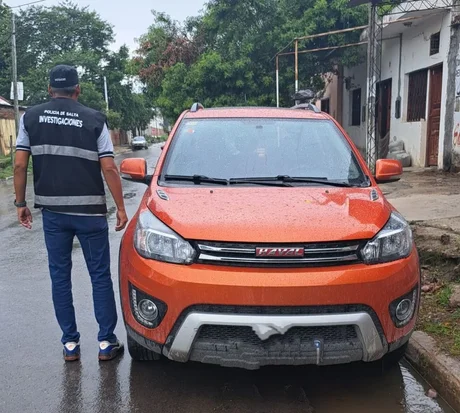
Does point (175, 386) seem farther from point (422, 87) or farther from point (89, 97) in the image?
point (89, 97)

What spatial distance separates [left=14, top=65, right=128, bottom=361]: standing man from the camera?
3.27 meters

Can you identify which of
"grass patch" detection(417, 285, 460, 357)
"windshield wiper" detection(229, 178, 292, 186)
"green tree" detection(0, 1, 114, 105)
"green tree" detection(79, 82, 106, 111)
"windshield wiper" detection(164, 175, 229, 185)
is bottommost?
"grass patch" detection(417, 285, 460, 357)

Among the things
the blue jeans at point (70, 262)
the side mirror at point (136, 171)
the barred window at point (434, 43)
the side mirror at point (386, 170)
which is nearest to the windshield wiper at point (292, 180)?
the side mirror at point (386, 170)

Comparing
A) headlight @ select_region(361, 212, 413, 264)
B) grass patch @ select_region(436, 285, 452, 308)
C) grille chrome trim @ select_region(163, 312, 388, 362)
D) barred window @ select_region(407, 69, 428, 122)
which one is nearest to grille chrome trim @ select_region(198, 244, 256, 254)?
grille chrome trim @ select_region(163, 312, 388, 362)

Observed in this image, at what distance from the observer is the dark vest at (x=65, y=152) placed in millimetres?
3258

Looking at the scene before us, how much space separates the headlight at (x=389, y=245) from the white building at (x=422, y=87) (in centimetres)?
1009

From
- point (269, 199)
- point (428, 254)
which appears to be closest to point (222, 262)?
point (269, 199)

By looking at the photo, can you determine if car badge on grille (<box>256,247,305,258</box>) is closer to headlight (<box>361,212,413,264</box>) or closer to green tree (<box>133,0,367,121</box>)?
headlight (<box>361,212,413,264</box>)

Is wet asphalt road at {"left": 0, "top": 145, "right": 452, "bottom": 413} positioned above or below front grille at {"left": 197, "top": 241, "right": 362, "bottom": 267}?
below

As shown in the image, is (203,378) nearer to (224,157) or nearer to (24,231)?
(224,157)

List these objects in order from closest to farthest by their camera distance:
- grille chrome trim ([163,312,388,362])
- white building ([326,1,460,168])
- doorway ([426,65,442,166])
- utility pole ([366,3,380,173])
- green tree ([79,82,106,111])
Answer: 1. grille chrome trim ([163,312,388,362])
2. white building ([326,1,460,168])
3. utility pole ([366,3,380,173])
4. doorway ([426,65,442,166])
5. green tree ([79,82,106,111])

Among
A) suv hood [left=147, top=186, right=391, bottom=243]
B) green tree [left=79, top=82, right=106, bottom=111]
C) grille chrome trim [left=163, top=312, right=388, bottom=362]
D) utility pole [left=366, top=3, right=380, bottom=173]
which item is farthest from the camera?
green tree [left=79, top=82, right=106, bottom=111]

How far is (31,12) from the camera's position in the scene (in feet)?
142

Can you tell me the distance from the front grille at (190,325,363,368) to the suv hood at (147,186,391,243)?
49 centimetres
